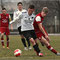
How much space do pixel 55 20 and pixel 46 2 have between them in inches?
169

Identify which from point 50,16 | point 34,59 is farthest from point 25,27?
point 50,16

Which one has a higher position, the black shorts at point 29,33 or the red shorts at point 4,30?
the black shorts at point 29,33

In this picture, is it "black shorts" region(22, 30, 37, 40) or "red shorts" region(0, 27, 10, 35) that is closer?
"black shorts" region(22, 30, 37, 40)

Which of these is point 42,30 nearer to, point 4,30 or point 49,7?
point 4,30

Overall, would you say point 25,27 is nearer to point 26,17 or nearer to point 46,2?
point 26,17

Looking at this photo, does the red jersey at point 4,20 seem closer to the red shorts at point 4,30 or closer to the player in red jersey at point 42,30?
the red shorts at point 4,30

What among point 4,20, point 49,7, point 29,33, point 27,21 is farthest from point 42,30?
point 49,7

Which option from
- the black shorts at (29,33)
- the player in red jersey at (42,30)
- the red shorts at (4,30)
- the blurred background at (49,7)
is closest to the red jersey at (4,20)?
the red shorts at (4,30)

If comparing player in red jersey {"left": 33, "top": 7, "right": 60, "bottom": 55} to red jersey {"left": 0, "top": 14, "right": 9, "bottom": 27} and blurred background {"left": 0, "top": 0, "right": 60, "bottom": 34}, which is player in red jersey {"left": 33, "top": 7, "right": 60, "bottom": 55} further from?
blurred background {"left": 0, "top": 0, "right": 60, "bottom": 34}

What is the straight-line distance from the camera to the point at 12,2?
53.6 meters

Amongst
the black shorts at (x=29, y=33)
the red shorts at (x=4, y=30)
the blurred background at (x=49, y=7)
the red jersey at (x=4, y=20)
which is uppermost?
the red jersey at (x=4, y=20)

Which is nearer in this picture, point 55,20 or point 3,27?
point 3,27

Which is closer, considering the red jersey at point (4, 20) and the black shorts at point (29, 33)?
the black shorts at point (29, 33)

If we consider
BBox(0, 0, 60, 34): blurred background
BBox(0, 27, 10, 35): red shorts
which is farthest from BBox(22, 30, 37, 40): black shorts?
BBox(0, 0, 60, 34): blurred background
